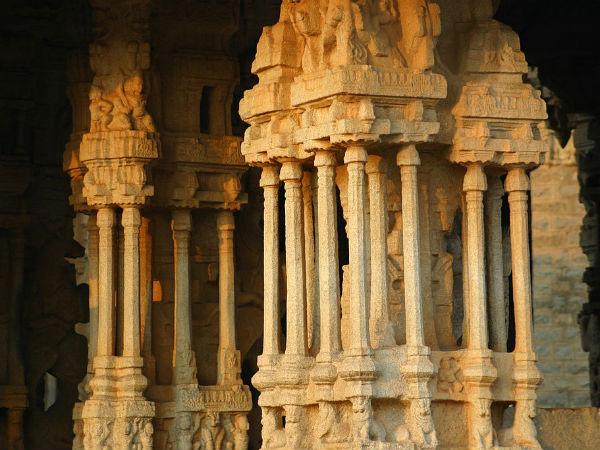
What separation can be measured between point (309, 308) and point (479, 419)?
207 centimetres

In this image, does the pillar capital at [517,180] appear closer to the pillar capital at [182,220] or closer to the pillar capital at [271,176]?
the pillar capital at [271,176]

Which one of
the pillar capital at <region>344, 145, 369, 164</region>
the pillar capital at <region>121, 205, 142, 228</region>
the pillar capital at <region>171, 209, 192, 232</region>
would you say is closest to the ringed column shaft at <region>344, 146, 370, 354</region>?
the pillar capital at <region>344, 145, 369, 164</region>

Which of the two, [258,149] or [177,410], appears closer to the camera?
[258,149]

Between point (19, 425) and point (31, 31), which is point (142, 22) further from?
point (19, 425)

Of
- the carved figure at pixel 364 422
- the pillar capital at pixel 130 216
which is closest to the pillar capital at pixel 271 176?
the carved figure at pixel 364 422

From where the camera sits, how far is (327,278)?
57.9 feet

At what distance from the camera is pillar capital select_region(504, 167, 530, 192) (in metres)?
18.2

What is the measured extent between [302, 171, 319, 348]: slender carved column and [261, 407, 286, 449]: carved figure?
72 centimetres

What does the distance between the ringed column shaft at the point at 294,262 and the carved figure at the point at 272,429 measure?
612 mm

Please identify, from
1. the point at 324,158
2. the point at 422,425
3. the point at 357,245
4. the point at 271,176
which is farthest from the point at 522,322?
the point at 271,176

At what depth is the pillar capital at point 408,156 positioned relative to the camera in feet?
57.6

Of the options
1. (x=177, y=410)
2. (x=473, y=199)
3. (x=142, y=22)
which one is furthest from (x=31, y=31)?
(x=473, y=199)

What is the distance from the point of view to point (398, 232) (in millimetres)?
18000

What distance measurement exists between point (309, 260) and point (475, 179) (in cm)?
184
